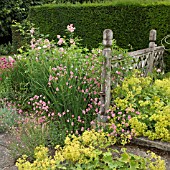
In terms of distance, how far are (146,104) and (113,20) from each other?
4661 mm

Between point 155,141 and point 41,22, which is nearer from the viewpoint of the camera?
point 155,141

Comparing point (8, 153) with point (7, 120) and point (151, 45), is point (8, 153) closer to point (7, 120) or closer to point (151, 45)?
point (7, 120)

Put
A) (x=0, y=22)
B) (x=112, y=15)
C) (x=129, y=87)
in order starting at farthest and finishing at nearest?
(x=0, y=22) → (x=112, y=15) → (x=129, y=87)

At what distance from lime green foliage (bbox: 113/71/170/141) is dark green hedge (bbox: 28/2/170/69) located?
10.1 feet

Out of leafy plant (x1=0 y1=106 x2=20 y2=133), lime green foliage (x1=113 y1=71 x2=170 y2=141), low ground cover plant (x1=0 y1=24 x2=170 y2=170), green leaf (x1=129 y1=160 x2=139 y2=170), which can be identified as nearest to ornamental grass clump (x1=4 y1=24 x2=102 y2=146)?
low ground cover plant (x1=0 y1=24 x2=170 y2=170)

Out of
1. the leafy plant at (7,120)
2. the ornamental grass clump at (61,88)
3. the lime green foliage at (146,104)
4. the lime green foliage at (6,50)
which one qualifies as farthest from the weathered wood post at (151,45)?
the lime green foliage at (6,50)

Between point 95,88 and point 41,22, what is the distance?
6.76 meters

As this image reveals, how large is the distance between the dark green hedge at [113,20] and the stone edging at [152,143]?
393 centimetres

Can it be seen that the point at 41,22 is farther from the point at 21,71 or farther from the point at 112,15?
the point at 21,71

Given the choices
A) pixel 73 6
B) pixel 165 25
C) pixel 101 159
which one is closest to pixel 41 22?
pixel 73 6

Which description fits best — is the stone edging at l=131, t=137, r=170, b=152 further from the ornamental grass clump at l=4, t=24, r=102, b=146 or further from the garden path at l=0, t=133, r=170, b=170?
the ornamental grass clump at l=4, t=24, r=102, b=146

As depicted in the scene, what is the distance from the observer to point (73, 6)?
29.7 feet

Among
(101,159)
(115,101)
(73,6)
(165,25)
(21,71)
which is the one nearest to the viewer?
(101,159)

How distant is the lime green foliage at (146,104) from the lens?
3575 mm
